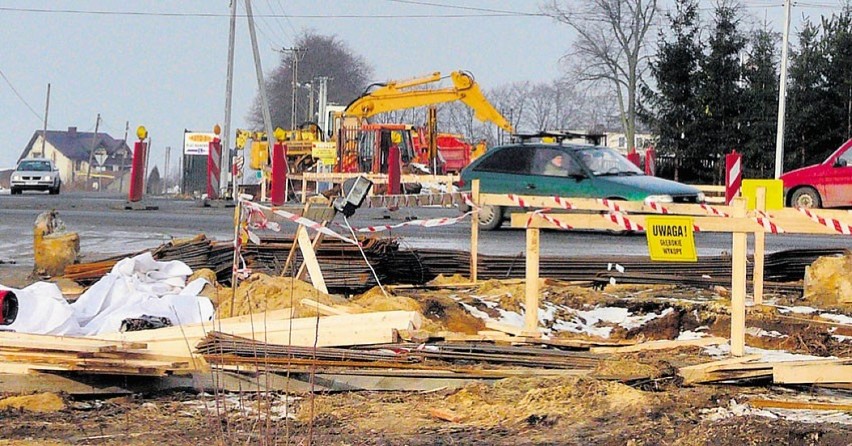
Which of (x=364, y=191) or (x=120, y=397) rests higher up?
(x=364, y=191)

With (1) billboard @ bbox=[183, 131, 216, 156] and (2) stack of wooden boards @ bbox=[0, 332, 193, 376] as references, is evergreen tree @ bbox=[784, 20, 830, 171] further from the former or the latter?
(2) stack of wooden boards @ bbox=[0, 332, 193, 376]

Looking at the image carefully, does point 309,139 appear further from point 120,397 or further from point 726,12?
point 120,397

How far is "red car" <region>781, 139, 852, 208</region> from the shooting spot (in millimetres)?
24281

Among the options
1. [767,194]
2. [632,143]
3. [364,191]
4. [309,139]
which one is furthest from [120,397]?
[632,143]

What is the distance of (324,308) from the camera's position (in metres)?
8.66

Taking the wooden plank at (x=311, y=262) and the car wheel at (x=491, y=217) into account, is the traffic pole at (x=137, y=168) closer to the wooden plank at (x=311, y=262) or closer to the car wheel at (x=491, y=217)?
the car wheel at (x=491, y=217)

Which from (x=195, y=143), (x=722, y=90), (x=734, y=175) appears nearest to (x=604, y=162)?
(x=734, y=175)

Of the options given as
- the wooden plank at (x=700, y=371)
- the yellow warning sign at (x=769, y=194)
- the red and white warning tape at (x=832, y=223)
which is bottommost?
the wooden plank at (x=700, y=371)

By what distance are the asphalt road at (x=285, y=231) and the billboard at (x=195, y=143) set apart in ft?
95.8

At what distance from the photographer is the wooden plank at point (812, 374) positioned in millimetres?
6723

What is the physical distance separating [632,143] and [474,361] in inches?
1978

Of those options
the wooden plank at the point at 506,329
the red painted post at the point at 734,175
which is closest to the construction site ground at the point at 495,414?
the wooden plank at the point at 506,329

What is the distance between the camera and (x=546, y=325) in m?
9.68

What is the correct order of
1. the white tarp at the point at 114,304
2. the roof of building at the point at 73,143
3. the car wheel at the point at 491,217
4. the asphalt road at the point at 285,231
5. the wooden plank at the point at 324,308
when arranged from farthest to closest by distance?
the roof of building at the point at 73,143 < the car wheel at the point at 491,217 < the asphalt road at the point at 285,231 < the white tarp at the point at 114,304 < the wooden plank at the point at 324,308
